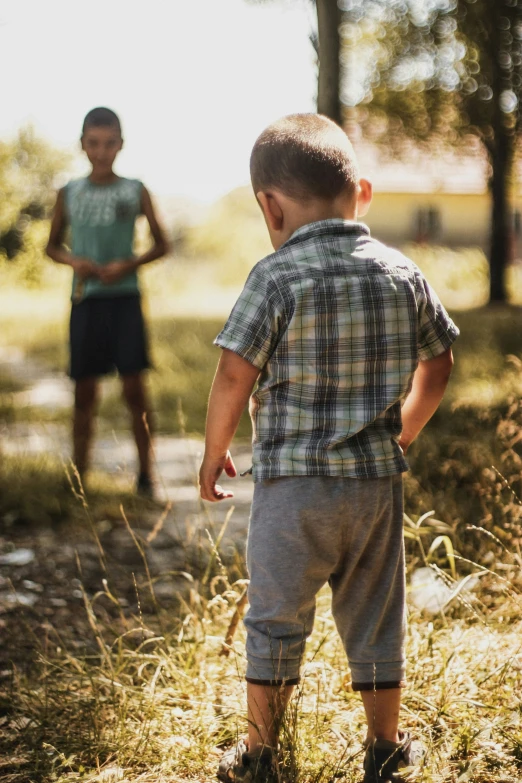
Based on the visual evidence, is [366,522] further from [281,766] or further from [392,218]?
[392,218]

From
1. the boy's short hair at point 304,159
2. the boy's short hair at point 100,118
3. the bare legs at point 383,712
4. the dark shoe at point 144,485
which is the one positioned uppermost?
the boy's short hair at point 100,118

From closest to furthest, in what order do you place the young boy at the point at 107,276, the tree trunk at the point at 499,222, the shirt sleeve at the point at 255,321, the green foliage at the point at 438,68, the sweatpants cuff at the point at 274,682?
the shirt sleeve at the point at 255,321, the sweatpants cuff at the point at 274,682, the young boy at the point at 107,276, the green foliage at the point at 438,68, the tree trunk at the point at 499,222

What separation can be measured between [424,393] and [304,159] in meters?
0.62

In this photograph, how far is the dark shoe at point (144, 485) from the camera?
4.52 m

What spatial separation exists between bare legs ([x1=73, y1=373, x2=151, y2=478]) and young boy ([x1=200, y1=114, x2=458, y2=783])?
8.46 ft

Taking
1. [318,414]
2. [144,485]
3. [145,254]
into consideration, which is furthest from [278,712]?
[145,254]

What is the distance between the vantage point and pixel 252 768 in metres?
1.96

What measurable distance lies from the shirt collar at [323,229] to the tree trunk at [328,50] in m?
3.35

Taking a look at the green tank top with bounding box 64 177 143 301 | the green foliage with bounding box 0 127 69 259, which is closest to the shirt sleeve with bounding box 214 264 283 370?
the green tank top with bounding box 64 177 143 301

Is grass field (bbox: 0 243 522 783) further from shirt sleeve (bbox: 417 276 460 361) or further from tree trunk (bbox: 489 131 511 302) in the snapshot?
tree trunk (bbox: 489 131 511 302)

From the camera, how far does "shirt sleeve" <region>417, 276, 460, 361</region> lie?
77.1 inches

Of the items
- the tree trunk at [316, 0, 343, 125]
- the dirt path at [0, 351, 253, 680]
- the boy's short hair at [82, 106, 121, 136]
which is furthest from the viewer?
the tree trunk at [316, 0, 343, 125]

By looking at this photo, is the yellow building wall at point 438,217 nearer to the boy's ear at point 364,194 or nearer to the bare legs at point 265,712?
the boy's ear at point 364,194

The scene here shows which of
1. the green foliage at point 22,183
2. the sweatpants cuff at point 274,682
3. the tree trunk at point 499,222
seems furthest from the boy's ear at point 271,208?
the tree trunk at point 499,222
